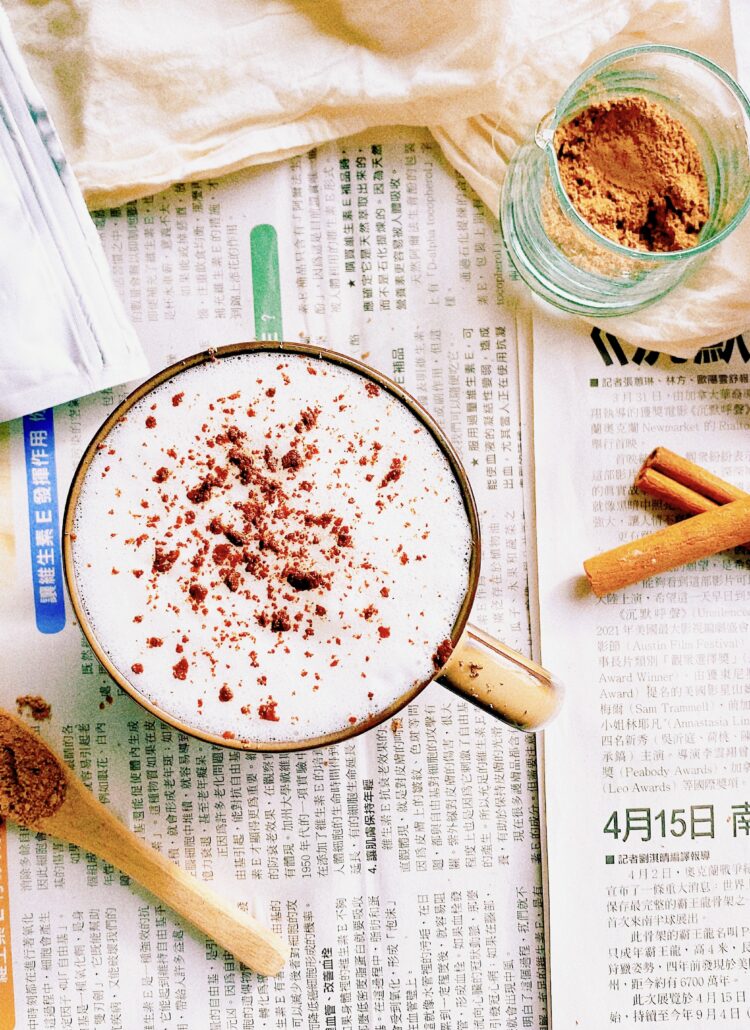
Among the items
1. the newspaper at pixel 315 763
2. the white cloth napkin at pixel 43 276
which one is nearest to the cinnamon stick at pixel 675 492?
the newspaper at pixel 315 763

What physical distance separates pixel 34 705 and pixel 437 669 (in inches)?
13.3

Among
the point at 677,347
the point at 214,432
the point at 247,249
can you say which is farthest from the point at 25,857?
the point at 677,347

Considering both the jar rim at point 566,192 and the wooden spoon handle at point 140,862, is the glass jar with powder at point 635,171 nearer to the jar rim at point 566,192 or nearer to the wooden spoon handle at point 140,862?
the jar rim at point 566,192

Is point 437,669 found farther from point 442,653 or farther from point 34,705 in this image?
point 34,705

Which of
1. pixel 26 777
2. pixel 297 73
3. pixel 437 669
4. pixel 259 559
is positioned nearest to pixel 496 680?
pixel 437 669

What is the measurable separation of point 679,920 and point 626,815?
0.10 meters

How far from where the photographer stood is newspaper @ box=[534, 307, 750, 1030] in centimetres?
72

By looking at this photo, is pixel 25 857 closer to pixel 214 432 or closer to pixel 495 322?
pixel 214 432

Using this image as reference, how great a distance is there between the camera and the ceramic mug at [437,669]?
1.78 feet

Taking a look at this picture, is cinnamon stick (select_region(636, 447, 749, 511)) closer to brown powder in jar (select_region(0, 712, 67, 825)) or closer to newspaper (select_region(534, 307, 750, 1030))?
newspaper (select_region(534, 307, 750, 1030))

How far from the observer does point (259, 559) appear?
0.55 m

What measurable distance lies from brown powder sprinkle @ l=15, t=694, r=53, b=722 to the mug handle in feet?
1.08

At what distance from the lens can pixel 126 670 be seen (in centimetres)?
55

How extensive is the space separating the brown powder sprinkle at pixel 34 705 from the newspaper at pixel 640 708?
1.28 ft
